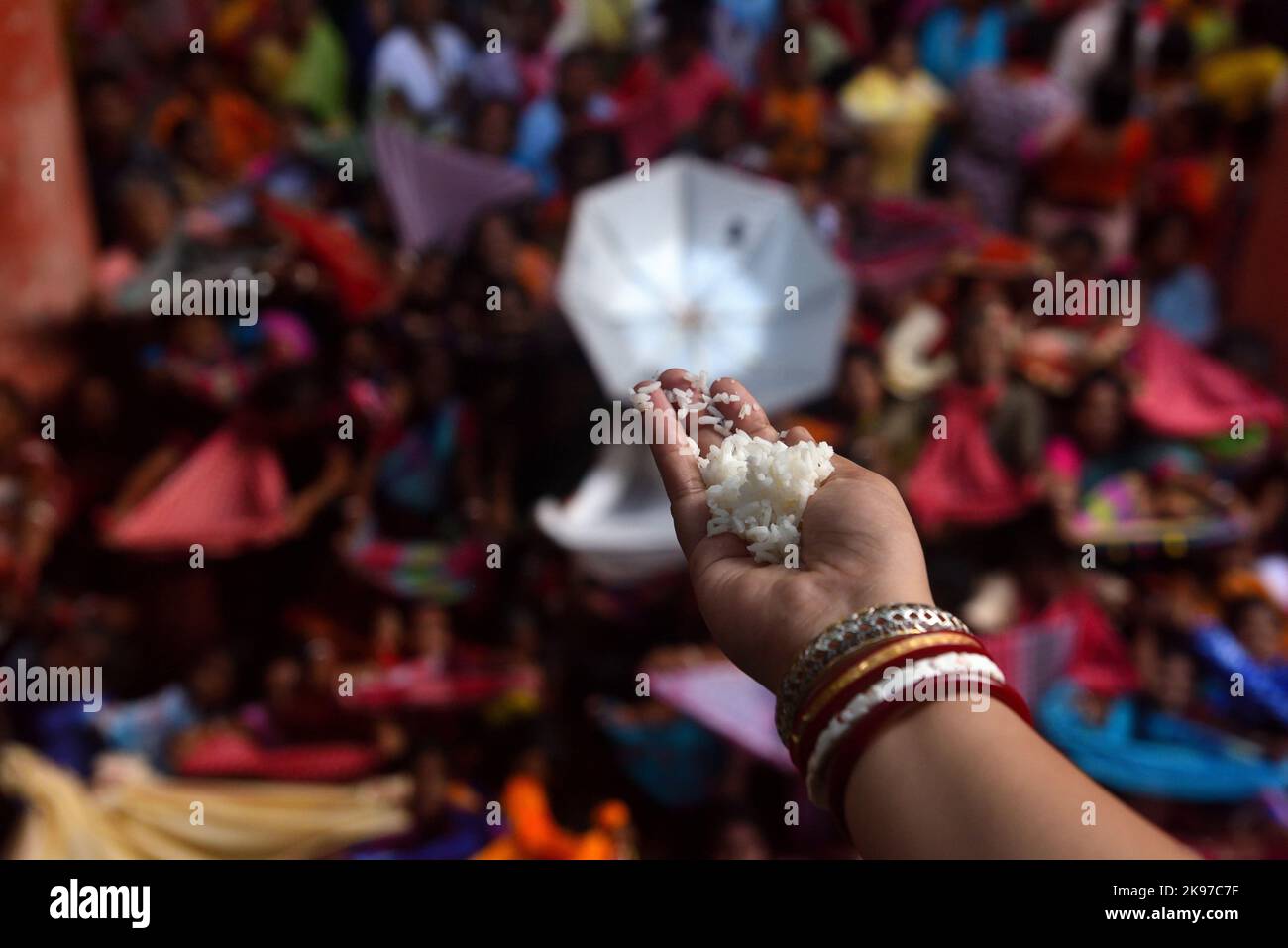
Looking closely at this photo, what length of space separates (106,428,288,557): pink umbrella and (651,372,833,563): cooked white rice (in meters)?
3.27

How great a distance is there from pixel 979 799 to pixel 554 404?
372cm

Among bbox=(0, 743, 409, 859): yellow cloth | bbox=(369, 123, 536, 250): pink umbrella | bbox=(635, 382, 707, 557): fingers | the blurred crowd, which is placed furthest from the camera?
bbox=(369, 123, 536, 250): pink umbrella

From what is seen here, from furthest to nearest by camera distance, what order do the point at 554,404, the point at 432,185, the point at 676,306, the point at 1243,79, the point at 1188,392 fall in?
1. the point at 1243,79
2. the point at 432,185
3. the point at 1188,392
4. the point at 554,404
5. the point at 676,306

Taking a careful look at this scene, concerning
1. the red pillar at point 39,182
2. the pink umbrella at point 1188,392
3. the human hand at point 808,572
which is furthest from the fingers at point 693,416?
the red pillar at point 39,182

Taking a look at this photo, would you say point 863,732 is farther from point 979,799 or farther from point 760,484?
point 760,484

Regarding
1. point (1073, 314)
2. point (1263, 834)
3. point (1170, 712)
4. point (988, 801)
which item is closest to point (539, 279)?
point (1073, 314)

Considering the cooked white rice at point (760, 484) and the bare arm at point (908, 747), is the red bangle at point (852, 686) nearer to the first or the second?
the bare arm at point (908, 747)

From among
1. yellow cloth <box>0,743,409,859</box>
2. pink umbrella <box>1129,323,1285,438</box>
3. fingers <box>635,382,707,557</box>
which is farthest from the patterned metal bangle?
pink umbrella <box>1129,323,1285,438</box>

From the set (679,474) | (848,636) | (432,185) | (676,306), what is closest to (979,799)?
(848,636)

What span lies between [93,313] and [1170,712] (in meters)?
4.65

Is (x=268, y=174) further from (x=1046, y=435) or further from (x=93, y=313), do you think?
(x=1046, y=435)

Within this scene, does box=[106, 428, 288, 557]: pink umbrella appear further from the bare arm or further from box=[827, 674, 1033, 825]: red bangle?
box=[827, 674, 1033, 825]: red bangle

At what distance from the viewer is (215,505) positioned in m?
4.47

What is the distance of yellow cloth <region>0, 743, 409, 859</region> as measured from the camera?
11.2ft
